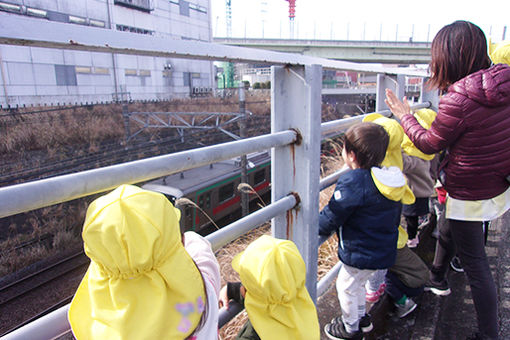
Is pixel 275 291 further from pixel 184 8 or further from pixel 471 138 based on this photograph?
pixel 184 8

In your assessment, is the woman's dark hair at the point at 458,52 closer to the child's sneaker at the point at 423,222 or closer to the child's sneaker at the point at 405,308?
the child's sneaker at the point at 405,308

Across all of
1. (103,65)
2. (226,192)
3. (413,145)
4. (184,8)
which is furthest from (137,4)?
(413,145)

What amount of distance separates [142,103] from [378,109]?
21.9 metres

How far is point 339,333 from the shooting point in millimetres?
2035

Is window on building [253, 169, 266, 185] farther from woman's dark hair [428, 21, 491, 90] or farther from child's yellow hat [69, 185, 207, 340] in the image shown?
child's yellow hat [69, 185, 207, 340]

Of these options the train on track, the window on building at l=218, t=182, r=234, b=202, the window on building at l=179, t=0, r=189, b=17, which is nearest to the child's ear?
the train on track

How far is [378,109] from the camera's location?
292 centimetres

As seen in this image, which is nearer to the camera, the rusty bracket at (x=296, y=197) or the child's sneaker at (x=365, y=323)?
the rusty bracket at (x=296, y=197)

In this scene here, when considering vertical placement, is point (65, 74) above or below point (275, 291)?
above

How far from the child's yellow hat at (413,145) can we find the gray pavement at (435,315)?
93cm

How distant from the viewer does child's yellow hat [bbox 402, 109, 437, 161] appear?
2635 mm

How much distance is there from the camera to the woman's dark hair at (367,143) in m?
1.92

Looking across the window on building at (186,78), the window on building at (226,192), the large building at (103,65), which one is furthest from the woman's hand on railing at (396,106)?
the window on building at (186,78)

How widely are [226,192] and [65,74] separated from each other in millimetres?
15872
